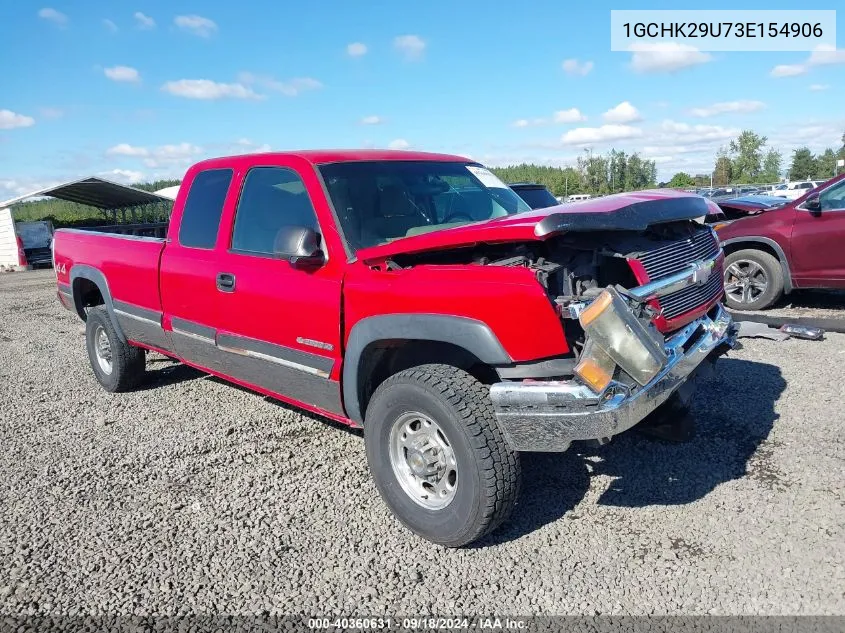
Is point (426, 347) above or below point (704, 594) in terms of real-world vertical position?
above

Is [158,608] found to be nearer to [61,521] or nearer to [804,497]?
[61,521]

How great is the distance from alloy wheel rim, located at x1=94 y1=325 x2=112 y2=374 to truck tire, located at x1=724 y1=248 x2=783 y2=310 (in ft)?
23.9

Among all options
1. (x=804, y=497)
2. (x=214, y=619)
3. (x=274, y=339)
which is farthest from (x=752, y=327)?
(x=214, y=619)

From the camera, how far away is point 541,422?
259cm

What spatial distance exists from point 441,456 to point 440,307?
74cm

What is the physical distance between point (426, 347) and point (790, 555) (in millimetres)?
1919

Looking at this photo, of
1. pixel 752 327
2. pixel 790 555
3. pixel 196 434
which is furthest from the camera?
pixel 752 327

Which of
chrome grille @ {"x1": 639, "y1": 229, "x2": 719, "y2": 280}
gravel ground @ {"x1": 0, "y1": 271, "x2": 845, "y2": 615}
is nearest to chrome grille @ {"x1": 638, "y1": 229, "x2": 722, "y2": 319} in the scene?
chrome grille @ {"x1": 639, "y1": 229, "x2": 719, "y2": 280}

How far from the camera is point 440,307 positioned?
278 cm

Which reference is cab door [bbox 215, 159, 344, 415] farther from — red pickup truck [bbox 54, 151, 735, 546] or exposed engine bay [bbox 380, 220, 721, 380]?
exposed engine bay [bbox 380, 220, 721, 380]

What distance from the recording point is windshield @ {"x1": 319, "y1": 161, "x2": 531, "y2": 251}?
138 inches

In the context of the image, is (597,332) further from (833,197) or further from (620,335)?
(833,197)

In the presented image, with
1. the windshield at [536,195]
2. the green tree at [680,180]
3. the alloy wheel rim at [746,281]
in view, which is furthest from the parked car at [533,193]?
the green tree at [680,180]

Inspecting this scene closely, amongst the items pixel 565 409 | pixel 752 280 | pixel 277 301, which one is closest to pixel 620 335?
pixel 565 409
